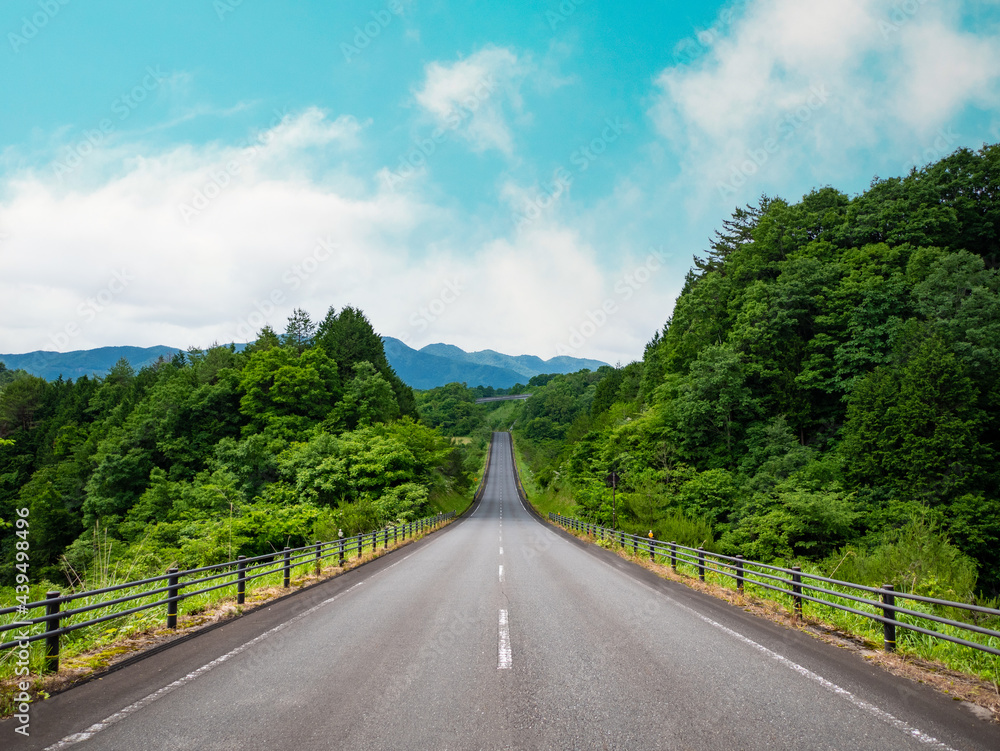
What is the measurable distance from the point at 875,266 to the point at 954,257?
16.0 feet

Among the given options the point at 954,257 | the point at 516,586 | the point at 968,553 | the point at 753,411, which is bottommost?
the point at 968,553

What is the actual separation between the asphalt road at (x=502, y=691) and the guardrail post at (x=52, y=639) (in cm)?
56

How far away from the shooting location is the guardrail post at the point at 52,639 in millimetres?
5141

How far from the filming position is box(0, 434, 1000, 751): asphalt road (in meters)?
3.76

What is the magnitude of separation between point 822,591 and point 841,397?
3341 centimetres

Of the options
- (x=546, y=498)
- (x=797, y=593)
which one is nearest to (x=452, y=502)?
(x=546, y=498)

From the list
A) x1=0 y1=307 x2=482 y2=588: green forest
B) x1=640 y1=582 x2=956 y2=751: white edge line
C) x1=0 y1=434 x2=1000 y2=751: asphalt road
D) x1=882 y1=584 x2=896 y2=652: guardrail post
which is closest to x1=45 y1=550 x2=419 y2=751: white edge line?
x1=0 y1=434 x2=1000 y2=751: asphalt road

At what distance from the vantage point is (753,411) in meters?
38.0

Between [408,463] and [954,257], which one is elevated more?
[954,257]

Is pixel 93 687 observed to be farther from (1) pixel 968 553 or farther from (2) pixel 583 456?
(2) pixel 583 456

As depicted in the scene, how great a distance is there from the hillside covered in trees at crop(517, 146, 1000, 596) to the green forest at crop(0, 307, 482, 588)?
51.4 feet

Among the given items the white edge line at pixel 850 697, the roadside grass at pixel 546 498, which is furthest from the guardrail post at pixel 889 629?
the roadside grass at pixel 546 498

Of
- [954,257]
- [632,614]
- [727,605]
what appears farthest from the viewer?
[954,257]

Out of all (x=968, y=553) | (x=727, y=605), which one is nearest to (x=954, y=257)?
(x=968, y=553)
